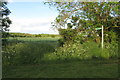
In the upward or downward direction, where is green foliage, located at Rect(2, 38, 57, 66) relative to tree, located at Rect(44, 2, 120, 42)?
downward

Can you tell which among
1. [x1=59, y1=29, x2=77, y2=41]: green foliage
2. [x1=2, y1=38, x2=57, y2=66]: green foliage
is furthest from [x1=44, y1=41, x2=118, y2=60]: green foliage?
[x1=2, y1=38, x2=57, y2=66]: green foliage

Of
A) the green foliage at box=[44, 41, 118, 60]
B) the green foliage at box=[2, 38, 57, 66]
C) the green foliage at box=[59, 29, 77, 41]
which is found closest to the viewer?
the green foliage at box=[2, 38, 57, 66]

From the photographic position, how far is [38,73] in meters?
6.16

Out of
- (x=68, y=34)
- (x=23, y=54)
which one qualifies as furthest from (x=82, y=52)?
(x=23, y=54)

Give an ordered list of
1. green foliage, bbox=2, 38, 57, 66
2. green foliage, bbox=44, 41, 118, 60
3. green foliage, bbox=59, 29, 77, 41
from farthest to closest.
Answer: green foliage, bbox=59, 29, 77, 41 < green foliage, bbox=44, 41, 118, 60 < green foliage, bbox=2, 38, 57, 66

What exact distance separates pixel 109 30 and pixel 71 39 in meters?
3.15

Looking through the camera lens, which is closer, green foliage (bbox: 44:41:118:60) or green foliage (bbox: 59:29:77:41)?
green foliage (bbox: 44:41:118:60)

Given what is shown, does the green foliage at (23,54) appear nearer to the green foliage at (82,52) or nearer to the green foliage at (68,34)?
the green foliage at (82,52)

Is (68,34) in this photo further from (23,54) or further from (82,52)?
(23,54)

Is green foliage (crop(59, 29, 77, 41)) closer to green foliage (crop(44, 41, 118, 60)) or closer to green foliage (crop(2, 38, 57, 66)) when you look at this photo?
green foliage (crop(44, 41, 118, 60))

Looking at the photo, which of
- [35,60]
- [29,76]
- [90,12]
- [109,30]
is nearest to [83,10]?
[90,12]

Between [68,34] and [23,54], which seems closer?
[23,54]

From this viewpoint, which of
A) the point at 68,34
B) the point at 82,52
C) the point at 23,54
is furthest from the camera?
the point at 68,34

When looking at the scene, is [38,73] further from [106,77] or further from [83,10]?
[83,10]
